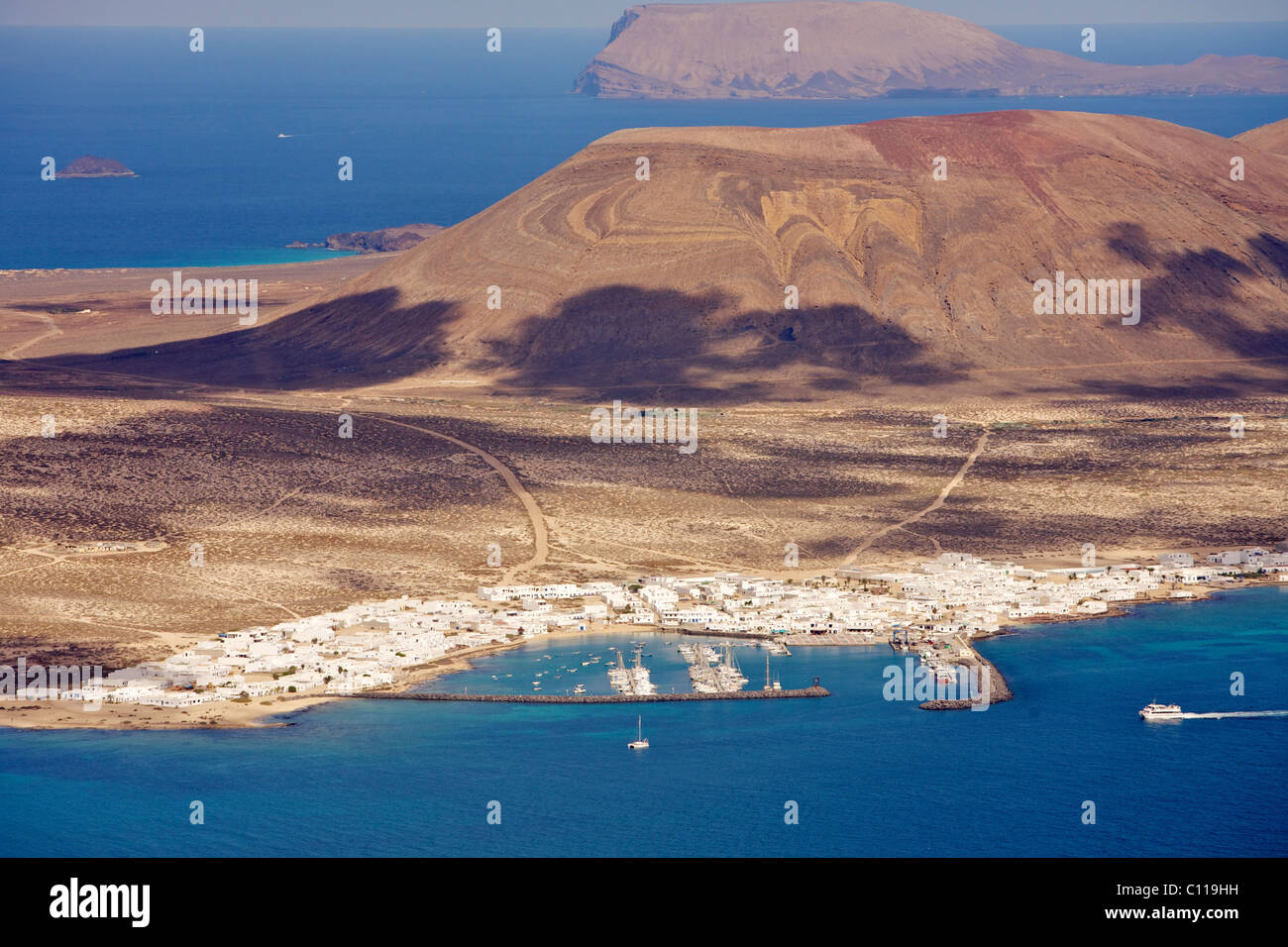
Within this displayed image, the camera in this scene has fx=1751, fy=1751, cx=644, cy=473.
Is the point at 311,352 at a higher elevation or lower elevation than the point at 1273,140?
lower

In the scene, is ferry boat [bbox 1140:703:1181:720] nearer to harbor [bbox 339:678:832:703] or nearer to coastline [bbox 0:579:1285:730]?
coastline [bbox 0:579:1285:730]

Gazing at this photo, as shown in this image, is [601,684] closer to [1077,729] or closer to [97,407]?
[1077,729]

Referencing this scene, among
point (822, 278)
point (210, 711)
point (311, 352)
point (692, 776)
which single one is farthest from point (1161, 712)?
point (311, 352)

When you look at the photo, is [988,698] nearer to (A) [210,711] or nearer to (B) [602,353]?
(A) [210,711]

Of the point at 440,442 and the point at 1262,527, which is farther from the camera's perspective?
the point at 440,442

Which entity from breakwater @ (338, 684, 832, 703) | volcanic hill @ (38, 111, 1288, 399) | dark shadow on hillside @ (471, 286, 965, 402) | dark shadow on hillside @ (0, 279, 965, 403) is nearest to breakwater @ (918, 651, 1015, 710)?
breakwater @ (338, 684, 832, 703)

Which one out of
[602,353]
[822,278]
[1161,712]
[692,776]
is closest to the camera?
[692,776]

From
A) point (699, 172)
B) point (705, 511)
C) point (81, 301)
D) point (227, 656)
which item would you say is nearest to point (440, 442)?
point (705, 511)
